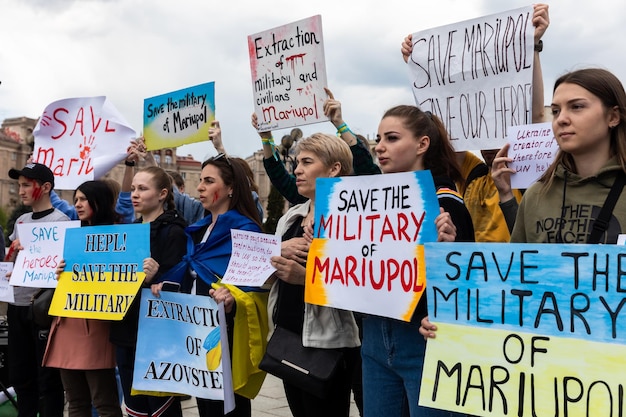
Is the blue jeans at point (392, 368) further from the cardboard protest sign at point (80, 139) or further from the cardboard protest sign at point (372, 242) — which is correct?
the cardboard protest sign at point (80, 139)

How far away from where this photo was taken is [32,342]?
5.52 m

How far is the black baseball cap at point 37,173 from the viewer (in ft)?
18.4

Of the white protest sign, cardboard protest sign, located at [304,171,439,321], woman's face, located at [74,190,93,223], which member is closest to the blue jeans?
cardboard protest sign, located at [304,171,439,321]

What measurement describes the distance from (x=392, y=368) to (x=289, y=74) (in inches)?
104

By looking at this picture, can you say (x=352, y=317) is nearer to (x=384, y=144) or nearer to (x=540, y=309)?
(x=384, y=144)

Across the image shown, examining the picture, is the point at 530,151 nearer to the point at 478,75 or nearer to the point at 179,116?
the point at 478,75

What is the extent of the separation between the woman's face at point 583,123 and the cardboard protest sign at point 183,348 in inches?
86.3

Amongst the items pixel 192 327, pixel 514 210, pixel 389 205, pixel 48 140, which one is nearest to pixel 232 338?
pixel 192 327

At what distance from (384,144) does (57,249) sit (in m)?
3.03

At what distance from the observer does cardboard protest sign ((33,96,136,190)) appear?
585 cm

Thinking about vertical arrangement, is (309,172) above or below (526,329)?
above

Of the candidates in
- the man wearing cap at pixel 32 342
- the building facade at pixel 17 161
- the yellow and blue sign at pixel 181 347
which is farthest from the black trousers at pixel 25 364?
the building facade at pixel 17 161

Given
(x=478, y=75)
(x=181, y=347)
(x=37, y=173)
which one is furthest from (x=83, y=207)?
(x=478, y=75)

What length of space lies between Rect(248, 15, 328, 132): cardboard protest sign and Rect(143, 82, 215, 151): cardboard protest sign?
1.39ft
